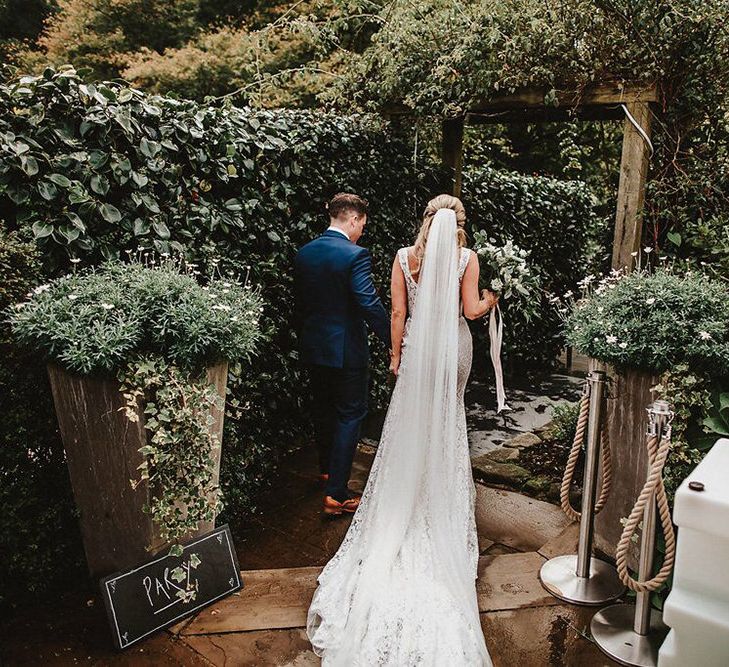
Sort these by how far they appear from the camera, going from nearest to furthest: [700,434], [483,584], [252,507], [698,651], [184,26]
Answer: [698,651], [700,434], [483,584], [252,507], [184,26]

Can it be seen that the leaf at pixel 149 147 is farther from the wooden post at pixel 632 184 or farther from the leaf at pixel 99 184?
the wooden post at pixel 632 184

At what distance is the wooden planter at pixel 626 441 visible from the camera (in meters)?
3.14

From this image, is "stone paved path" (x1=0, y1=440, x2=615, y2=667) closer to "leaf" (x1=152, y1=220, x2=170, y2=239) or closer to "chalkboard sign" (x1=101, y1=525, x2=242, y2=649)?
"chalkboard sign" (x1=101, y1=525, x2=242, y2=649)

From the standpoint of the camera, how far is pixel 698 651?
5.77ft

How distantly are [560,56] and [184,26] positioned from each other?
11.5 meters

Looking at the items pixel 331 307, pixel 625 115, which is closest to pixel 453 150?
pixel 625 115

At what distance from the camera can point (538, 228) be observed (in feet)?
27.1

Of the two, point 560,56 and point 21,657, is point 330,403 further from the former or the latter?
point 560,56

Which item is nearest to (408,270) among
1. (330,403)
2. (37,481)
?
(330,403)

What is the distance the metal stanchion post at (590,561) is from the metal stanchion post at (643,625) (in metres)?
0.20

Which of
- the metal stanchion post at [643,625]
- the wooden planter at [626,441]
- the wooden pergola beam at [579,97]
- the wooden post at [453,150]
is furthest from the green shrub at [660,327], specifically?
the wooden post at [453,150]

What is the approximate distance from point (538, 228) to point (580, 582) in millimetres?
5906

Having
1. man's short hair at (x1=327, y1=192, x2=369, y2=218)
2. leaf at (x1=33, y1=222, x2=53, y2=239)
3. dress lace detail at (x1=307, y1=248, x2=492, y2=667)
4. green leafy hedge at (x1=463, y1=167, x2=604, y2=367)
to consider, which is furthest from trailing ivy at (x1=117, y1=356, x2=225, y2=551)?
green leafy hedge at (x1=463, y1=167, x2=604, y2=367)

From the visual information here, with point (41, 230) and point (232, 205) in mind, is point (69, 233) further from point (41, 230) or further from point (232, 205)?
point (232, 205)
